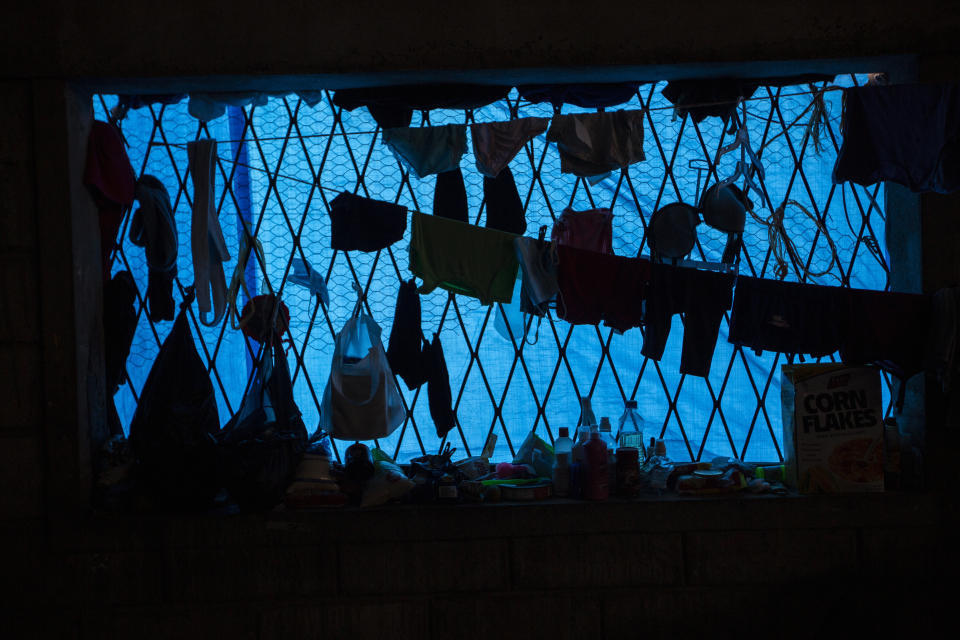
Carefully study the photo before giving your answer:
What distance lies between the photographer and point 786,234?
3404 millimetres

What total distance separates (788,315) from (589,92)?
1347 millimetres

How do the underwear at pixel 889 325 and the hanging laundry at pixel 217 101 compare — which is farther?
the hanging laundry at pixel 217 101

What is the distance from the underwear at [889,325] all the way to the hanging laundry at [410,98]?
1825mm

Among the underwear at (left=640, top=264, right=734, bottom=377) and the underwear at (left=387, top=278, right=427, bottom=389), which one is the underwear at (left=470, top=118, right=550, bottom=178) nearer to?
the underwear at (left=387, top=278, right=427, bottom=389)

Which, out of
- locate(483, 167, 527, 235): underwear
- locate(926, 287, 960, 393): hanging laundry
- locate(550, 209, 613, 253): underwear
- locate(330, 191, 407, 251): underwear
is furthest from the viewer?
locate(483, 167, 527, 235): underwear

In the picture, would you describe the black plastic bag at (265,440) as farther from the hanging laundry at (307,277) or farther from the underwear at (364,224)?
the underwear at (364,224)

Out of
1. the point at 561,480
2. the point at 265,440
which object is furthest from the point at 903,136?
the point at 265,440

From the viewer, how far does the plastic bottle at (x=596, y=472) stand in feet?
10.8

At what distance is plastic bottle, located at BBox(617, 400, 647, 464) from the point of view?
3.59 m

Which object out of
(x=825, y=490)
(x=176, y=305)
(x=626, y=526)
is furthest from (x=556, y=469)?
(x=176, y=305)

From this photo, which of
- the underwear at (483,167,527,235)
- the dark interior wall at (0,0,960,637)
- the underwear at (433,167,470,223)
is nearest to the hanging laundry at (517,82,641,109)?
the dark interior wall at (0,0,960,637)

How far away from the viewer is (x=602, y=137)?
11.0 ft

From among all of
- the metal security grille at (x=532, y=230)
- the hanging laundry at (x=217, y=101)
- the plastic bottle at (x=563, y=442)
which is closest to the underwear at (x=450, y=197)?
the metal security grille at (x=532, y=230)

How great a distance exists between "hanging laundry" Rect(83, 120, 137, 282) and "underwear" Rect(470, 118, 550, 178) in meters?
1.60
